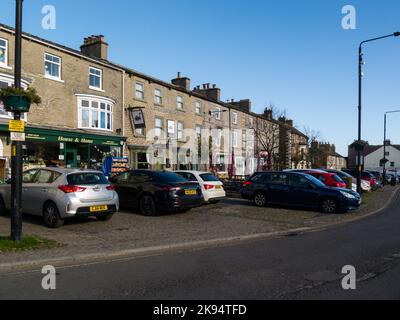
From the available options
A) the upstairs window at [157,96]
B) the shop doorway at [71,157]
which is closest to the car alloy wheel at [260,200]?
the shop doorway at [71,157]

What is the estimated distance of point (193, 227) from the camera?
11188 millimetres

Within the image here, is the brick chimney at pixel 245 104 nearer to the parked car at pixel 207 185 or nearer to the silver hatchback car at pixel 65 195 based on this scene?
the parked car at pixel 207 185

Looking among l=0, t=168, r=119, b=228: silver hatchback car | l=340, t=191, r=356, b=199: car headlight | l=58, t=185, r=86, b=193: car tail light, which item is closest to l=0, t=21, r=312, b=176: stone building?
l=0, t=168, r=119, b=228: silver hatchback car

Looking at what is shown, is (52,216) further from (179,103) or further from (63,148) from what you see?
(179,103)

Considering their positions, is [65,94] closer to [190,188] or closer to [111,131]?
[111,131]

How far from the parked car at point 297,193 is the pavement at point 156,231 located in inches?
16.9

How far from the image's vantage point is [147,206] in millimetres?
13234

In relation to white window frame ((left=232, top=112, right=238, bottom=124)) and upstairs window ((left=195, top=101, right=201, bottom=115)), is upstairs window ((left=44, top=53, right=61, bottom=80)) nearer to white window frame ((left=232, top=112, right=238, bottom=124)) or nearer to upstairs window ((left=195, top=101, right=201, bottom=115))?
upstairs window ((left=195, top=101, right=201, bottom=115))

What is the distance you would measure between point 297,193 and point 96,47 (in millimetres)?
17447

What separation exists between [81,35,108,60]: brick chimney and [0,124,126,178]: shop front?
5.90 meters

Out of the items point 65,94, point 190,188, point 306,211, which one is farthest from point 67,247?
point 65,94

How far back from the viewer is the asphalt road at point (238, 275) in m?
5.48

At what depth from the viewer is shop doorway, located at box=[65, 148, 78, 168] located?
22066 millimetres

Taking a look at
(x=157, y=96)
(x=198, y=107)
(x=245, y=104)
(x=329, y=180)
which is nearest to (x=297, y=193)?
(x=329, y=180)
